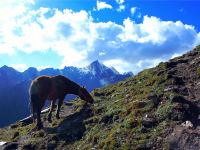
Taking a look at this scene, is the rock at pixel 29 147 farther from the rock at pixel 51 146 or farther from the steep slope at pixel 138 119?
the rock at pixel 51 146

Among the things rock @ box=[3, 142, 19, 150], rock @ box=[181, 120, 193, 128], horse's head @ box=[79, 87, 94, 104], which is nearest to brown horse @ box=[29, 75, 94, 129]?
horse's head @ box=[79, 87, 94, 104]

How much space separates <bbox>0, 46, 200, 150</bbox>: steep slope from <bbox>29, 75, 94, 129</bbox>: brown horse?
1121 millimetres

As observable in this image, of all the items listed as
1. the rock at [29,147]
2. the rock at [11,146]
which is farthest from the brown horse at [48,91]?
the rock at [29,147]

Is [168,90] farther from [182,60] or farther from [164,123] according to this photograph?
[182,60]

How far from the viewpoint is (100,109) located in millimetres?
28969

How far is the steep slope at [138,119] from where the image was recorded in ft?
70.8

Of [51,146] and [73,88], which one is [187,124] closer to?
[51,146]

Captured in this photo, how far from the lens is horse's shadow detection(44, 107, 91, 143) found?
2566 cm

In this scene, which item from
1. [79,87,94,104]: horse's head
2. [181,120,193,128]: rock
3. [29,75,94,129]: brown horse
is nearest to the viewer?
[181,120,193,128]: rock

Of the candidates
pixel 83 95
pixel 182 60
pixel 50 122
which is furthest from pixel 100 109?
pixel 182 60

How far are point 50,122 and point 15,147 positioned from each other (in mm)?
4723

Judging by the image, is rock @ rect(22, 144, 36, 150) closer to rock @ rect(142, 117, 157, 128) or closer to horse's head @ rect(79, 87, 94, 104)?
rock @ rect(142, 117, 157, 128)

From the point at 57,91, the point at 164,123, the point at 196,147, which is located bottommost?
the point at 196,147

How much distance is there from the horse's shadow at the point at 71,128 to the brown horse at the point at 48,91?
5.63ft
